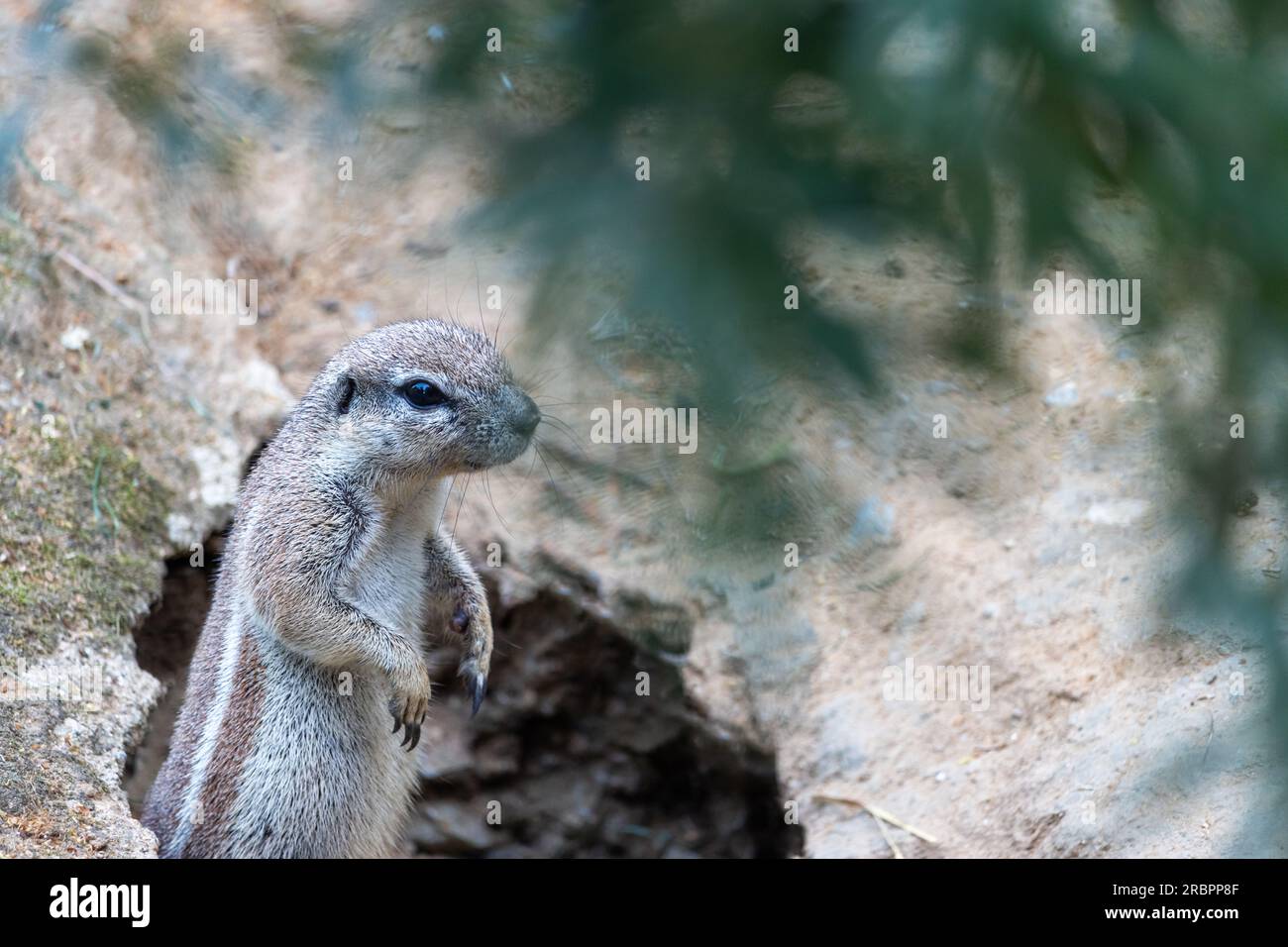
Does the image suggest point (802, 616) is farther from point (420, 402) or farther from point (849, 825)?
point (420, 402)

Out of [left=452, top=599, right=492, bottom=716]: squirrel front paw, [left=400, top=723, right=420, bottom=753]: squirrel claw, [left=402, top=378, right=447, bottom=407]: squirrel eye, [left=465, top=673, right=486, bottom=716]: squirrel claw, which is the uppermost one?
[left=402, top=378, right=447, bottom=407]: squirrel eye

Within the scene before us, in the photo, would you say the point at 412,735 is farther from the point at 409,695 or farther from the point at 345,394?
the point at 345,394

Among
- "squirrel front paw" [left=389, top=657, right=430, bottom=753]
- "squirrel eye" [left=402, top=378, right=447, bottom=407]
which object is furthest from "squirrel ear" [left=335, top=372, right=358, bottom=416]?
"squirrel front paw" [left=389, top=657, right=430, bottom=753]

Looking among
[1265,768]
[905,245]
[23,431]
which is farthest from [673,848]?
[905,245]

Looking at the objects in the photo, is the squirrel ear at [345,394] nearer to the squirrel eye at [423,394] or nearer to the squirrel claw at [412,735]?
the squirrel eye at [423,394]

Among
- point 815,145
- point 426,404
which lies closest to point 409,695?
point 426,404

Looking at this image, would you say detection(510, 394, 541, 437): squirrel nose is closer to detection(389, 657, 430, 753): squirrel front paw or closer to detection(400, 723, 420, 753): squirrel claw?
detection(389, 657, 430, 753): squirrel front paw
